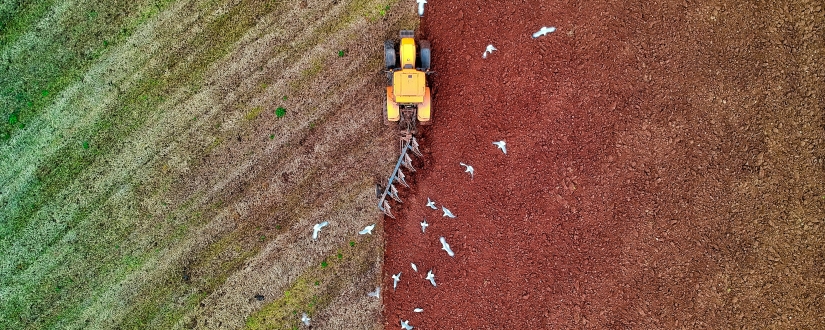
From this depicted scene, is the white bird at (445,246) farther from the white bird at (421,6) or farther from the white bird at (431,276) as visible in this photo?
the white bird at (421,6)

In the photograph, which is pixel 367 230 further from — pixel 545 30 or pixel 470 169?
pixel 545 30

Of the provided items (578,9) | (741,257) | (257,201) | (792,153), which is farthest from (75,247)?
(792,153)

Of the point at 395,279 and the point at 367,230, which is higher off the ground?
the point at 367,230

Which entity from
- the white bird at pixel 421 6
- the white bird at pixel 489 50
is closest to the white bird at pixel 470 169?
the white bird at pixel 489 50

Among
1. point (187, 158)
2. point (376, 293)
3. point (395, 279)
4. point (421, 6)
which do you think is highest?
point (421, 6)

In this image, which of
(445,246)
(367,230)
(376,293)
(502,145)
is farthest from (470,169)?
(376,293)

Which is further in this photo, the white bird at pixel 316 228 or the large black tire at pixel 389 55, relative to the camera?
the white bird at pixel 316 228
